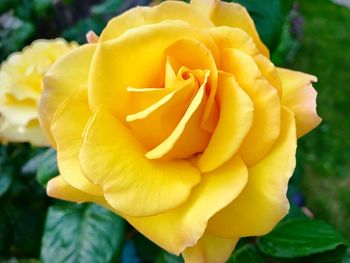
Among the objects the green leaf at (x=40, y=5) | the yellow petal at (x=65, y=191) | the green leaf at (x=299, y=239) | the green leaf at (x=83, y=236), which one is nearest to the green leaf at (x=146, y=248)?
the green leaf at (x=83, y=236)

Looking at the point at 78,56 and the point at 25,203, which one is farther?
the point at 25,203

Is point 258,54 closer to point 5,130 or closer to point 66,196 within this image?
point 66,196

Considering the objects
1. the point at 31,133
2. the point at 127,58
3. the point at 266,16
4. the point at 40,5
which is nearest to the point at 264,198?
the point at 127,58

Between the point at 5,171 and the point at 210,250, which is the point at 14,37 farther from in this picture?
the point at 210,250

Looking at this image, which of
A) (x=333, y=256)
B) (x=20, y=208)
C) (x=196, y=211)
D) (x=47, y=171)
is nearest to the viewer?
(x=196, y=211)

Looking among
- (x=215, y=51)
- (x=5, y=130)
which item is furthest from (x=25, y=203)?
(x=215, y=51)

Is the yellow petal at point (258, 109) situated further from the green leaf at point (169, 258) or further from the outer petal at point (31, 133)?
the outer petal at point (31, 133)
